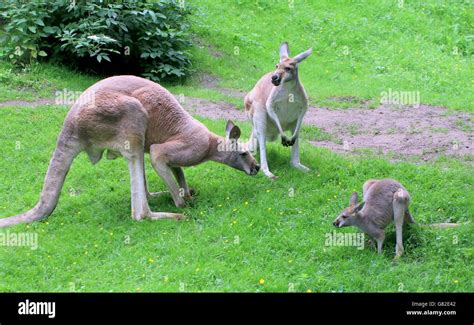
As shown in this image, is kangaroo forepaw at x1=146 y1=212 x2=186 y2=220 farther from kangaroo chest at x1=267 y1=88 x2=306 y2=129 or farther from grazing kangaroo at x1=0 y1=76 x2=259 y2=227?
kangaroo chest at x1=267 y1=88 x2=306 y2=129

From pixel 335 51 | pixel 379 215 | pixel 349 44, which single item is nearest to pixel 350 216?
pixel 379 215

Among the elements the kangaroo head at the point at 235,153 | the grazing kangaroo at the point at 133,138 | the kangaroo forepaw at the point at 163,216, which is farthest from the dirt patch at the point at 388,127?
the kangaroo forepaw at the point at 163,216

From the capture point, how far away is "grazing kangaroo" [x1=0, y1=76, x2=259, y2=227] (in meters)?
7.77

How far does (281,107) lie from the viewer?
29.8 feet

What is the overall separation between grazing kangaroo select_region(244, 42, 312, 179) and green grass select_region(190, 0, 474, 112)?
367 cm

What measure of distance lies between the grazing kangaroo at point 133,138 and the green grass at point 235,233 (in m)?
0.31

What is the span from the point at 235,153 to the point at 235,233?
1390mm

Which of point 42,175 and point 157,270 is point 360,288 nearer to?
point 157,270

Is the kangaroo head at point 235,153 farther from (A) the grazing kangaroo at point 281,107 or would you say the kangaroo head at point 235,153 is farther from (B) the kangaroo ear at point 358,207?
(B) the kangaroo ear at point 358,207

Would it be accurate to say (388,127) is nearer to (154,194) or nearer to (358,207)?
(154,194)

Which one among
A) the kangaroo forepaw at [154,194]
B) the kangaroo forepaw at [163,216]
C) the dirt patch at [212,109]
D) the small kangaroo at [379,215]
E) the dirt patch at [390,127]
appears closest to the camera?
the small kangaroo at [379,215]

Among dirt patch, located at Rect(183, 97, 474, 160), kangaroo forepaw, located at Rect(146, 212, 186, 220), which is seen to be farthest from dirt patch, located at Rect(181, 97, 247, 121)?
kangaroo forepaw, located at Rect(146, 212, 186, 220)

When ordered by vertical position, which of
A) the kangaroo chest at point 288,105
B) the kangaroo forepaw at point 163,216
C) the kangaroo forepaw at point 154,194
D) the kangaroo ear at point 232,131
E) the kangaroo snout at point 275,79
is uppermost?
the kangaroo snout at point 275,79

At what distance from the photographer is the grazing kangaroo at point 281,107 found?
883 centimetres
